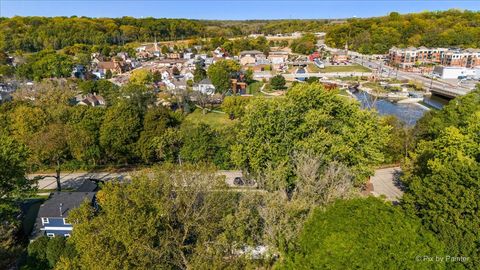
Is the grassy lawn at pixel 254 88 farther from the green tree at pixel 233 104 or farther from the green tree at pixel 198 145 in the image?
the green tree at pixel 198 145

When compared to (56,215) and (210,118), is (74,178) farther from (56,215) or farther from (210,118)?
(210,118)

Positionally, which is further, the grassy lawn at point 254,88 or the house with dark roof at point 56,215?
the grassy lawn at point 254,88

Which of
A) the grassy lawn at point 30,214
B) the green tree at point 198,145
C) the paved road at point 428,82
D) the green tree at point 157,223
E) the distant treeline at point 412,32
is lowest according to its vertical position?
the grassy lawn at point 30,214

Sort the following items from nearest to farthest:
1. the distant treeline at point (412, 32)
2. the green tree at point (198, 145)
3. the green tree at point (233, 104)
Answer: the green tree at point (198, 145) < the green tree at point (233, 104) < the distant treeline at point (412, 32)

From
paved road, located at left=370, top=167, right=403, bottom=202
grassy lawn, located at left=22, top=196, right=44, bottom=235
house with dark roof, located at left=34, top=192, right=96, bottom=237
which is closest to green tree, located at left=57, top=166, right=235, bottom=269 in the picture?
house with dark roof, located at left=34, top=192, right=96, bottom=237

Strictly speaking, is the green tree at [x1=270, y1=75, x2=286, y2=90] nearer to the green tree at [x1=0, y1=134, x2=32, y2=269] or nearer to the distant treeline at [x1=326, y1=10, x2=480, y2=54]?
the green tree at [x1=0, y1=134, x2=32, y2=269]

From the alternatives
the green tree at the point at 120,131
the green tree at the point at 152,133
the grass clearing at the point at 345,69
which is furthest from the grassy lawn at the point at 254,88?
the green tree at the point at 120,131
